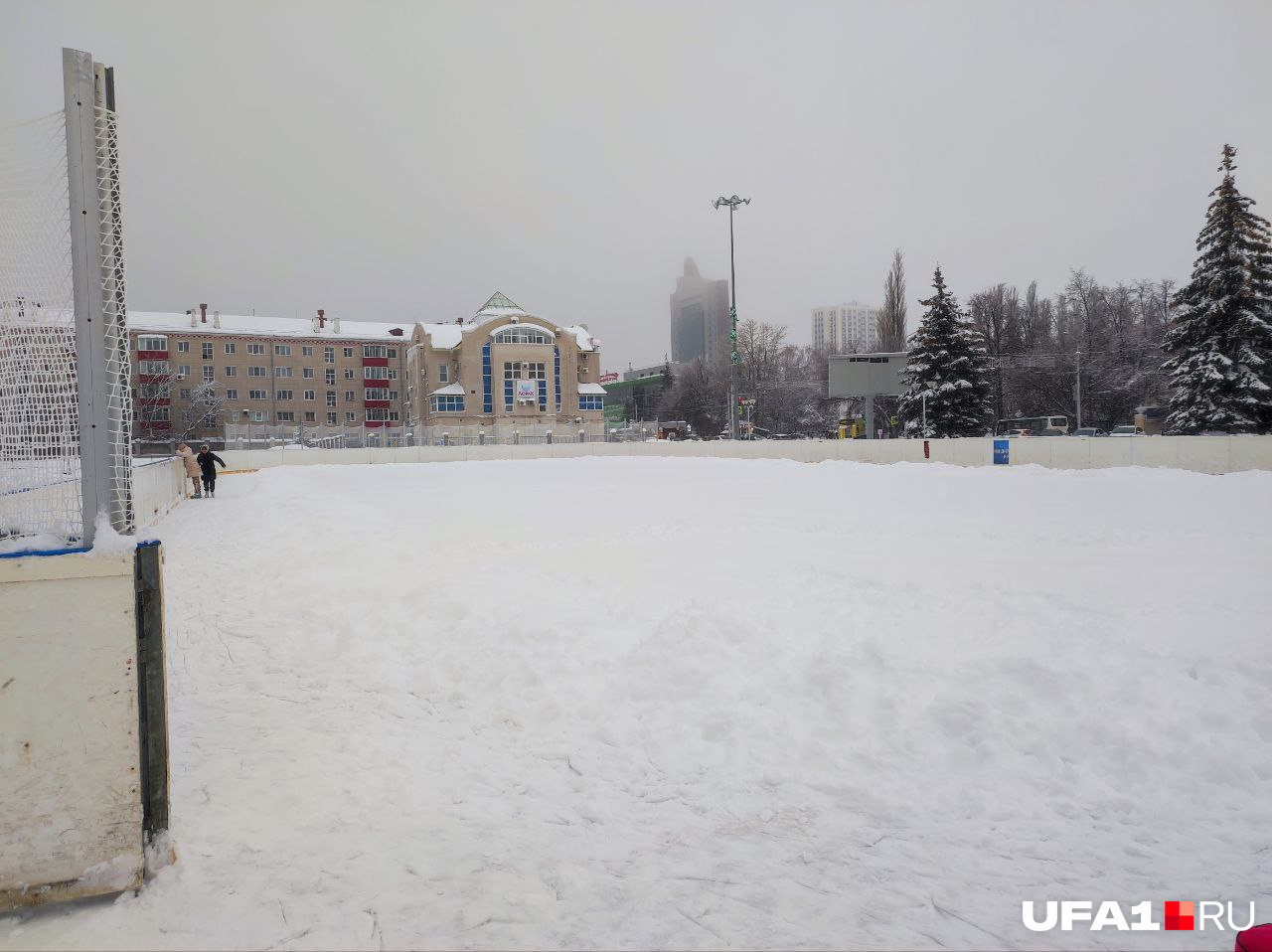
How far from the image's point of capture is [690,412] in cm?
9612

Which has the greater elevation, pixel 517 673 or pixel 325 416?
pixel 325 416

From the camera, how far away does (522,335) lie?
248ft

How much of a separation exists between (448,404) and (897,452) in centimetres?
5041

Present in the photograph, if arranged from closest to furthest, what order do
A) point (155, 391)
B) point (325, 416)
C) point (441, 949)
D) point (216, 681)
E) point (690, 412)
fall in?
1. point (441, 949)
2. point (216, 681)
3. point (155, 391)
4. point (325, 416)
5. point (690, 412)

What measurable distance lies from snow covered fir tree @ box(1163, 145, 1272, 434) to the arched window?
5299cm

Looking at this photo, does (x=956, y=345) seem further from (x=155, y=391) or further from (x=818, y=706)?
(x=155, y=391)

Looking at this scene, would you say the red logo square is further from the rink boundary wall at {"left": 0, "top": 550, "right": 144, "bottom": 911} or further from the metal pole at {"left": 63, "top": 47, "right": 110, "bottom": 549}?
the metal pole at {"left": 63, "top": 47, "right": 110, "bottom": 549}

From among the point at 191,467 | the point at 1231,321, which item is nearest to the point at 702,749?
the point at 191,467

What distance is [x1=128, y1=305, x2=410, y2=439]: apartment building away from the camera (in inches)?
2990

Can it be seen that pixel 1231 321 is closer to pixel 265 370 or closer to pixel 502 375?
pixel 502 375

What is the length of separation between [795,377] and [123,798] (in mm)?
97814

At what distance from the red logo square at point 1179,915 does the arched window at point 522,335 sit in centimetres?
7431

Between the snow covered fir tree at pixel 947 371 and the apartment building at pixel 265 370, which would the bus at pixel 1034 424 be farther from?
the apartment building at pixel 265 370

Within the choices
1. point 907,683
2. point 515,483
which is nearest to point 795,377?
point 515,483
